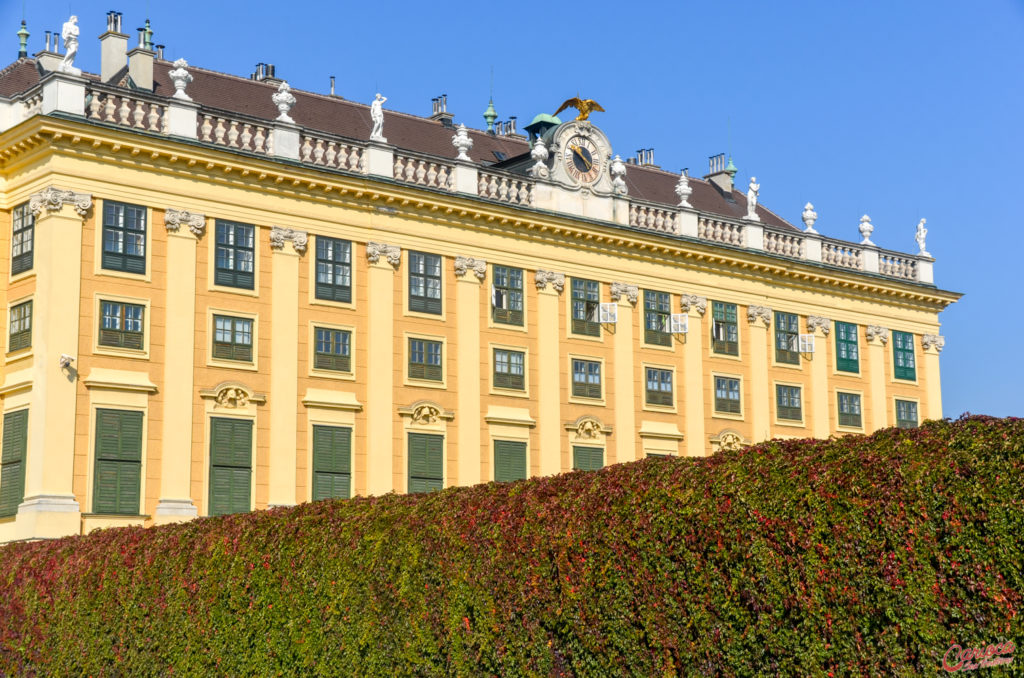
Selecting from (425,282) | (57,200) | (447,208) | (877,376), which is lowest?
(877,376)

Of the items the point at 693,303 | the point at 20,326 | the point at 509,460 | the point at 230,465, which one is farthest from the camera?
the point at 693,303

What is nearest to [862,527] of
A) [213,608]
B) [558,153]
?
[213,608]

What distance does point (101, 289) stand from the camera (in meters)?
35.8

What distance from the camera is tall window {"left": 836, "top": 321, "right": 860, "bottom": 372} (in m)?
53.0

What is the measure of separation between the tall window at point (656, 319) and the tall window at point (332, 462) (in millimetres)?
12455

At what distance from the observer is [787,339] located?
51.6m

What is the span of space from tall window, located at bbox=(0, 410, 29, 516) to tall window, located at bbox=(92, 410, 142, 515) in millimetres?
1825

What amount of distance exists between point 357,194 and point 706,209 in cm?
1856

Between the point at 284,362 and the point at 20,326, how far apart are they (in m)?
7.08

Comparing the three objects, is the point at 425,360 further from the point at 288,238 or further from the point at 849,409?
the point at 849,409

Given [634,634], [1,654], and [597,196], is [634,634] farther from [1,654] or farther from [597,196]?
[597,196]

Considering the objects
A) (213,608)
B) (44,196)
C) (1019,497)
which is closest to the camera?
(1019,497)

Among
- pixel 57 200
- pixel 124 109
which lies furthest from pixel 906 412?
pixel 57 200

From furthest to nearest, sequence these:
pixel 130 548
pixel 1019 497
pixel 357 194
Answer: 1. pixel 357 194
2. pixel 130 548
3. pixel 1019 497
